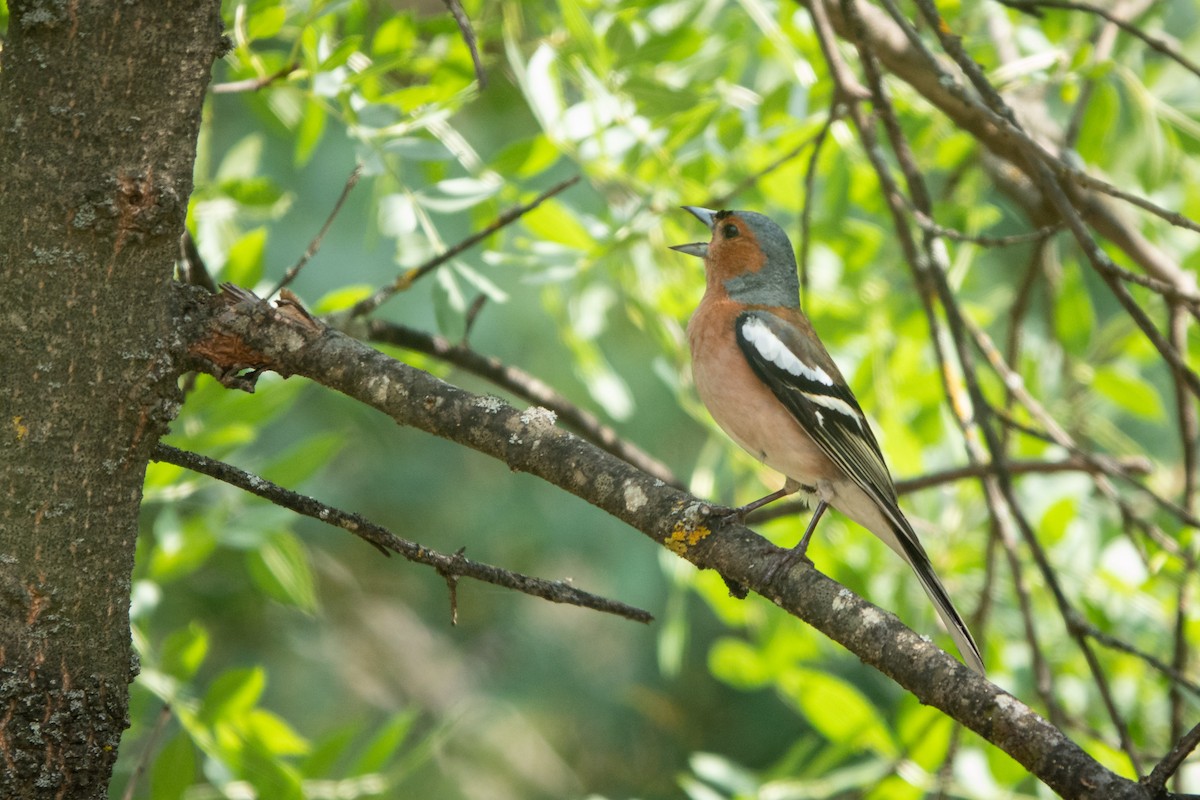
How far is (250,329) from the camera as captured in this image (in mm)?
2330

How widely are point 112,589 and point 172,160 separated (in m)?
0.85

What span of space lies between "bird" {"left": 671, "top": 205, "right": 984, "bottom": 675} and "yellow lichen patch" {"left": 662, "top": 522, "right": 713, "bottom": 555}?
1.06 meters

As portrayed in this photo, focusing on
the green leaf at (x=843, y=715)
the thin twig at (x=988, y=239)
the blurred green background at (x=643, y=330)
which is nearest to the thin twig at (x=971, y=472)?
the blurred green background at (x=643, y=330)

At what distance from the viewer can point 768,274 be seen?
482 cm

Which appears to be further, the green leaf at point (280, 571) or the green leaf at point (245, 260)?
the green leaf at point (280, 571)

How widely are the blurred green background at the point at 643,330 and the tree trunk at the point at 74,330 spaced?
1.47 ft

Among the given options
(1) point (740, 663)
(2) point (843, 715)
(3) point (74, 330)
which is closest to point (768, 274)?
(1) point (740, 663)

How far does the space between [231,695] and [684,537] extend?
4.95ft

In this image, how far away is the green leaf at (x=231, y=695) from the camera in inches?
122

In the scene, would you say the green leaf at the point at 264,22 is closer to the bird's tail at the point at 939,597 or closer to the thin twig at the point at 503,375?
the thin twig at the point at 503,375

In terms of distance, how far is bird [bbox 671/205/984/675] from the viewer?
377 centimetres

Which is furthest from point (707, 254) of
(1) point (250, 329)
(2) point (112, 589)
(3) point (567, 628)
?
(3) point (567, 628)

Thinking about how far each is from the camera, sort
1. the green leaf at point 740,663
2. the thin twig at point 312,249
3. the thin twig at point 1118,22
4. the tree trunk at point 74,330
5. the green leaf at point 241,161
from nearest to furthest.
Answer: the tree trunk at point 74,330, the thin twig at point 312,249, the thin twig at point 1118,22, the green leaf at point 241,161, the green leaf at point 740,663

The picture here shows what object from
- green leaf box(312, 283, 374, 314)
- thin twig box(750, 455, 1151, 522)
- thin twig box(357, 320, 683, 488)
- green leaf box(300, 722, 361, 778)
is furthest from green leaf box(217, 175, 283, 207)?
thin twig box(750, 455, 1151, 522)
